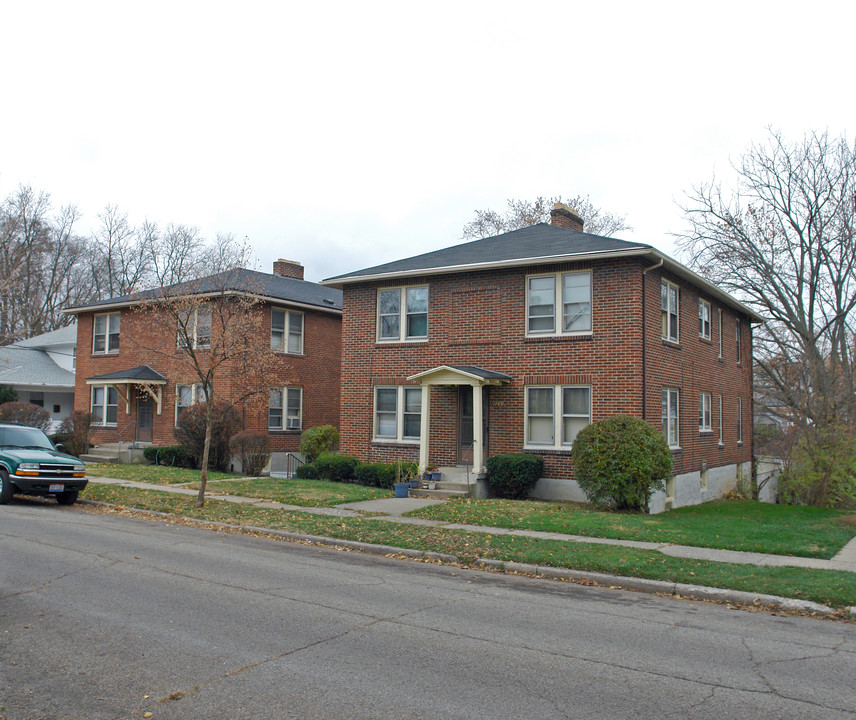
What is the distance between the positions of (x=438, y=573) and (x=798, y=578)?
15.1 ft

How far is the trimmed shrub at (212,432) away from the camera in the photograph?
23406 mm

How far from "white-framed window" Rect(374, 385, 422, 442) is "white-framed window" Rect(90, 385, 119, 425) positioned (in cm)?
1327

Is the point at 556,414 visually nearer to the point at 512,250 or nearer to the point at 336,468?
the point at 512,250

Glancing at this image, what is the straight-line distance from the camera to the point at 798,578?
941 cm

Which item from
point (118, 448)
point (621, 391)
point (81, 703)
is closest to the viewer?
point (81, 703)

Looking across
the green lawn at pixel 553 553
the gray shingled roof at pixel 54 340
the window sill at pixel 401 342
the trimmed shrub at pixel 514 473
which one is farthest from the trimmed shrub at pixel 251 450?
the gray shingled roof at pixel 54 340

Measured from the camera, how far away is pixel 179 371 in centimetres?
2680

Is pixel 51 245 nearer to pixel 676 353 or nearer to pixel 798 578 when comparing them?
pixel 676 353

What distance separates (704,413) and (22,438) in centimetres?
1924

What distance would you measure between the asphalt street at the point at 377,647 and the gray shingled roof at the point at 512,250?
11.1 meters

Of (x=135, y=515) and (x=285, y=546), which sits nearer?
(x=285, y=546)

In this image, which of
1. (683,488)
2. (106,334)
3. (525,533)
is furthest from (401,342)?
(106,334)

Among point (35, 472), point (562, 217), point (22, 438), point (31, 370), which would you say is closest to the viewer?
point (35, 472)

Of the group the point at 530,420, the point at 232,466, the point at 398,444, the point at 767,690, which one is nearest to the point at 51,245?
the point at 232,466
